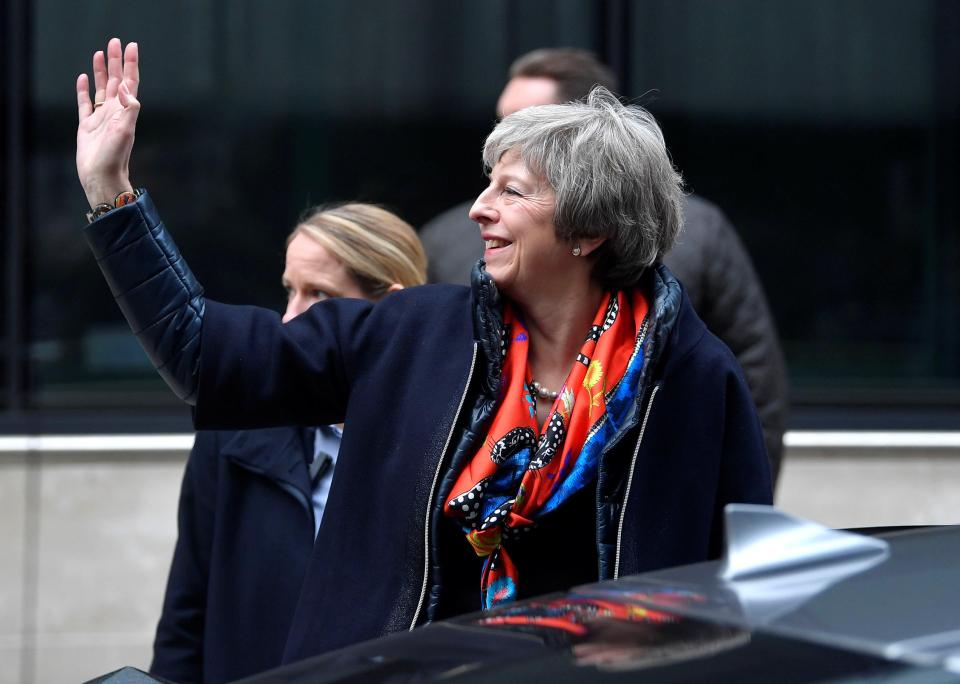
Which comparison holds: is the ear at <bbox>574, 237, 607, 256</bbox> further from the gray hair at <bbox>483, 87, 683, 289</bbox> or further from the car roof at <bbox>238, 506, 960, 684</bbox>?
the car roof at <bbox>238, 506, 960, 684</bbox>

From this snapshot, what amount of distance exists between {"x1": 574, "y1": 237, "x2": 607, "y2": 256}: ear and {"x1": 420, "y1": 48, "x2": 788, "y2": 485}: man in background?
3.25 feet

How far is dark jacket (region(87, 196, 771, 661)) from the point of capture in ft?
7.97

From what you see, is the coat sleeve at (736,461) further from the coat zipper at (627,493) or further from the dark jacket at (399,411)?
the coat zipper at (627,493)

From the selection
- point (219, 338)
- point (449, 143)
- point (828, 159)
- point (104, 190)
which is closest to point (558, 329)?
point (219, 338)

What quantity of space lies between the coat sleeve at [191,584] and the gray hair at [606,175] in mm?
940

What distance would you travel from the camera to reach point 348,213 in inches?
129

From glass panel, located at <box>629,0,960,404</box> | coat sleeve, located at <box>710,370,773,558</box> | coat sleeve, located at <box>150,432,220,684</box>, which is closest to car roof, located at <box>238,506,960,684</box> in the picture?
coat sleeve, located at <box>710,370,773,558</box>

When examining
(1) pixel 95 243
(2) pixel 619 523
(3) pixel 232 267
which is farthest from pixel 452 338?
(3) pixel 232 267

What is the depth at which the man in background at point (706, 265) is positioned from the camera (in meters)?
3.69

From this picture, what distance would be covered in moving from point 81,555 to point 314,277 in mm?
2738

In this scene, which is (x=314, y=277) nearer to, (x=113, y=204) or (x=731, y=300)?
(x=113, y=204)

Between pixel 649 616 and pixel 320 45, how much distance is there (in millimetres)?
4313

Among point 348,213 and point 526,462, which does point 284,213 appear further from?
point 526,462

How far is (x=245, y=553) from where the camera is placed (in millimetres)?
2939
